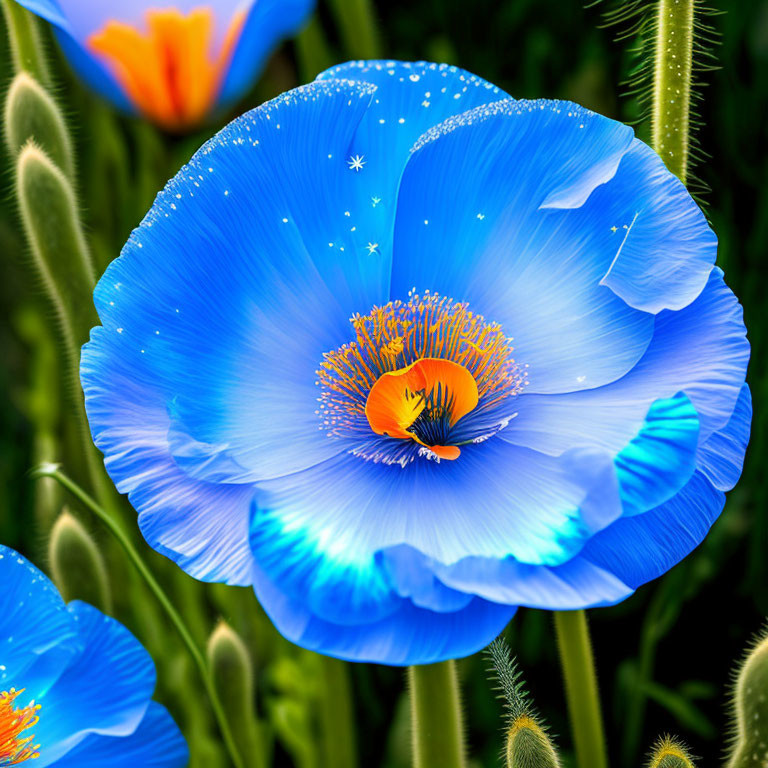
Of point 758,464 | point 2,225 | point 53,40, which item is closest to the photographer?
point 758,464

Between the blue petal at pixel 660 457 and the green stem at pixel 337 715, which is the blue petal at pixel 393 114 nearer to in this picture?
the blue petal at pixel 660 457

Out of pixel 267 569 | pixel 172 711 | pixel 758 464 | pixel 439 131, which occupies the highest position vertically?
pixel 439 131

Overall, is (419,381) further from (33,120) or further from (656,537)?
(33,120)

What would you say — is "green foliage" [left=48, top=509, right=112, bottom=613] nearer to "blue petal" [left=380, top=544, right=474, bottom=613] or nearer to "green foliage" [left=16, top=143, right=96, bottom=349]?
"green foliage" [left=16, top=143, right=96, bottom=349]

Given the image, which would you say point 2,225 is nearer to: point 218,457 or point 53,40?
point 53,40

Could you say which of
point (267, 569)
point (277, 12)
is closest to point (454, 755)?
point (267, 569)
